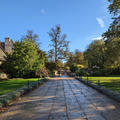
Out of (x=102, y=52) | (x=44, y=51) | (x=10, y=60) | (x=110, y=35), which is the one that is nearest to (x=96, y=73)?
(x=102, y=52)

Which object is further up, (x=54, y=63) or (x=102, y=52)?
(x=102, y=52)

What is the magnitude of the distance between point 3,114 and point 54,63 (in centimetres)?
2381

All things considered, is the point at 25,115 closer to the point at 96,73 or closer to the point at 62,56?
the point at 96,73

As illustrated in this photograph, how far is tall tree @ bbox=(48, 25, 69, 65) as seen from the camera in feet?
93.2

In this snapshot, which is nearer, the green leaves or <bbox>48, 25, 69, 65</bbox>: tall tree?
the green leaves

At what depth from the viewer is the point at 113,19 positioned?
1085 cm

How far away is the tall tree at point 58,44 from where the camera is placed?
93.2 ft

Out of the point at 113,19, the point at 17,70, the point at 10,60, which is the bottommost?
the point at 17,70

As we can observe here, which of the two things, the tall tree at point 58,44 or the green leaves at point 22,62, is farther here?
the tall tree at point 58,44

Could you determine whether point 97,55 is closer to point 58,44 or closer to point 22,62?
point 58,44

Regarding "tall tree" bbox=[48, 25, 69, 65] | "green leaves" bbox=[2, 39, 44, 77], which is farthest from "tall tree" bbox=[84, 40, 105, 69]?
"green leaves" bbox=[2, 39, 44, 77]

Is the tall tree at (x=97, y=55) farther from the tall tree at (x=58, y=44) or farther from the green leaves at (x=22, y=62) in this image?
the green leaves at (x=22, y=62)

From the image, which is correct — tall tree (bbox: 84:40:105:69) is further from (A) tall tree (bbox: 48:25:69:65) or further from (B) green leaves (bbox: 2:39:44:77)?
(B) green leaves (bbox: 2:39:44:77)

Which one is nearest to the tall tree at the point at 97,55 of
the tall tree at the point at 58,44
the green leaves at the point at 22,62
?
the tall tree at the point at 58,44
